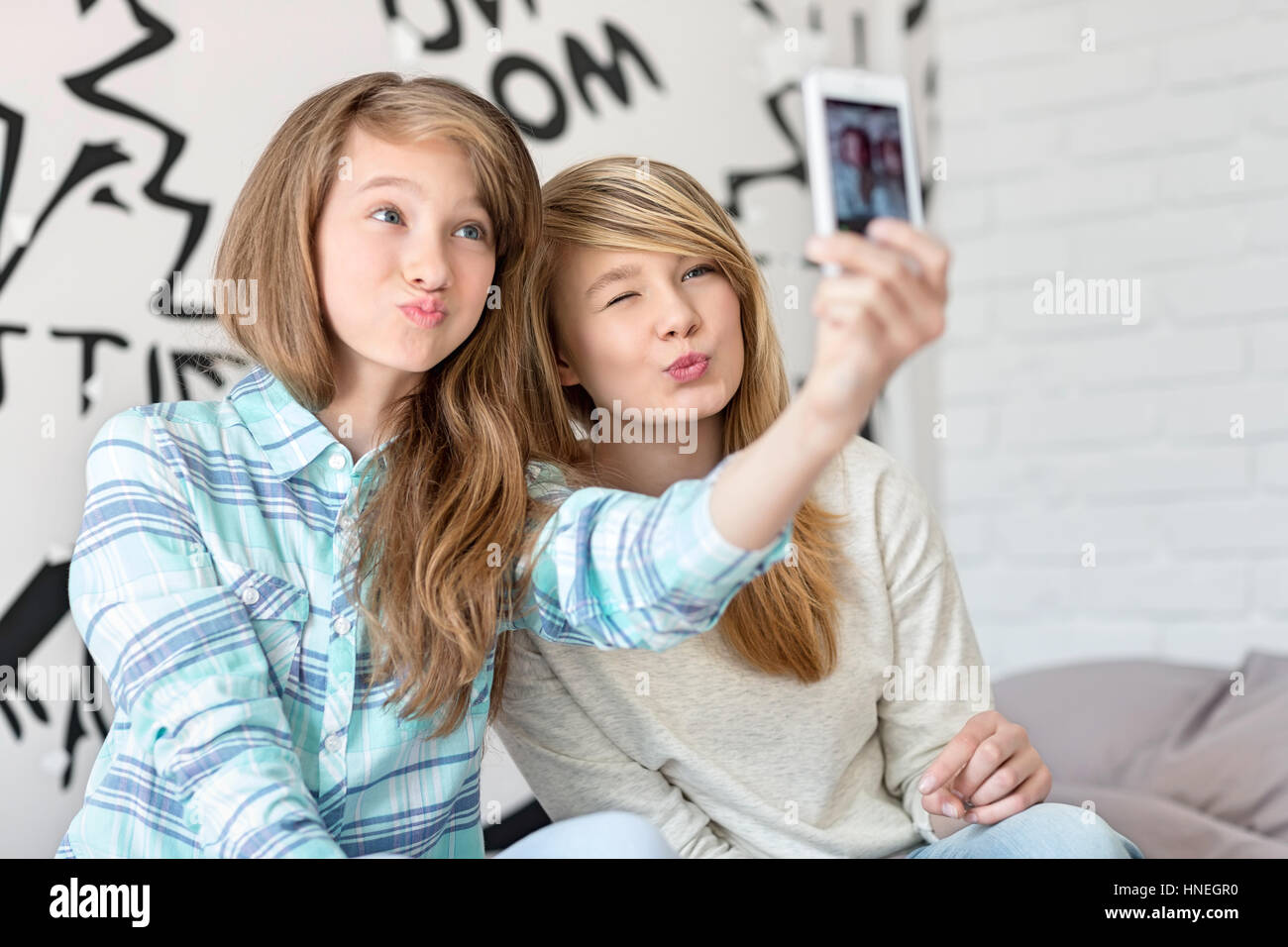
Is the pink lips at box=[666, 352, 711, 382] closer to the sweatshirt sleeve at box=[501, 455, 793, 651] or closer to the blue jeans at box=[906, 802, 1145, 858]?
the sweatshirt sleeve at box=[501, 455, 793, 651]

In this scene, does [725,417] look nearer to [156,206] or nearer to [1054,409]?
[156,206]

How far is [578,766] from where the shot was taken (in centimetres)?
105

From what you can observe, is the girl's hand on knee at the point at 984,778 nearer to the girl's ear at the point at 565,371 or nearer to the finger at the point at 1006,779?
the finger at the point at 1006,779

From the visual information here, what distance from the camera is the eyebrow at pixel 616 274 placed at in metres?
1.08

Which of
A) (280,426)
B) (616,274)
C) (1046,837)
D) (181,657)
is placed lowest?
(1046,837)

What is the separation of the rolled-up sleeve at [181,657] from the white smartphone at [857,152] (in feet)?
1.44

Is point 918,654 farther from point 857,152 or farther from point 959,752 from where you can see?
point 857,152

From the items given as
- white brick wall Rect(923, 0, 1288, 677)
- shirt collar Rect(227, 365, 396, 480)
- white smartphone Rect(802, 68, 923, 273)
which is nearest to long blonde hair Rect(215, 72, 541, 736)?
shirt collar Rect(227, 365, 396, 480)

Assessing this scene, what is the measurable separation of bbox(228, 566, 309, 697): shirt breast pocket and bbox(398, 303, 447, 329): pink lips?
20 centimetres

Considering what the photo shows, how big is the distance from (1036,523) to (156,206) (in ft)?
4.66

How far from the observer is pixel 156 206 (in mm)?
1251

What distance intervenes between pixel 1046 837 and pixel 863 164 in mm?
481

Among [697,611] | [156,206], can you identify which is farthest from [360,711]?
[156,206]

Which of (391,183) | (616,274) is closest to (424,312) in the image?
(391,183)
